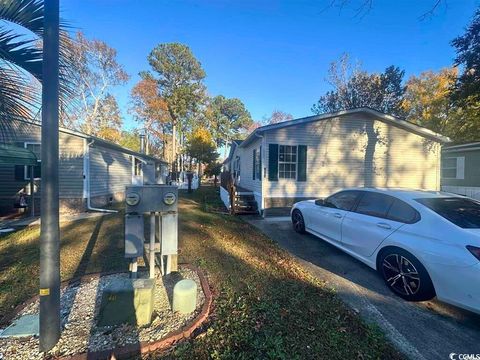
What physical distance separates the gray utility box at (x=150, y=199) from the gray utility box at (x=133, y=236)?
9 centimetres

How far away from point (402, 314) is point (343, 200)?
7.64 ft

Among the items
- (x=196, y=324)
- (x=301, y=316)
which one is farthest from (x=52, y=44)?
(x=301, y=316)

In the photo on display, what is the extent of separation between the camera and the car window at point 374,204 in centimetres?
391

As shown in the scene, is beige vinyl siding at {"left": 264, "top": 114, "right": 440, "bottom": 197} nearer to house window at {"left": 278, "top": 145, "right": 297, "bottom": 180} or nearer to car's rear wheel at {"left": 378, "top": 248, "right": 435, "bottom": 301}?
house window at {"left": 278, "top": 145, "right": 297, "bottom": 180}

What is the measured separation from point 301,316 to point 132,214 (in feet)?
7.80

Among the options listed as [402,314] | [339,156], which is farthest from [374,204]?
[339,156]

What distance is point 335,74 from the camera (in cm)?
2180

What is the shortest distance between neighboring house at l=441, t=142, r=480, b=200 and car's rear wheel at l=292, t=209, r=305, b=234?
12720 mm

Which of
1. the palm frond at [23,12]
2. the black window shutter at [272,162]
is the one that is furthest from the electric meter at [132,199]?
the black window shutter at [272,162]

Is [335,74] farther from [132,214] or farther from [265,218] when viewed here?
[132,214]

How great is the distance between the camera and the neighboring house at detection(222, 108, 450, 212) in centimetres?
939

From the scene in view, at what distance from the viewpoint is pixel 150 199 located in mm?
3174

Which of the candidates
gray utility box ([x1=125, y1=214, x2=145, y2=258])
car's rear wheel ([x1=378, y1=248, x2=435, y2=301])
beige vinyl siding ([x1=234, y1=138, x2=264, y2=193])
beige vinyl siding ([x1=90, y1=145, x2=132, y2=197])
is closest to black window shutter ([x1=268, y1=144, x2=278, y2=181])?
beige vinyl siding ([x1=234, y1=138, x2=264, y2=193])

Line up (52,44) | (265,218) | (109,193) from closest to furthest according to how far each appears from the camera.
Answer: (52,44), (265,218), (109,193)
